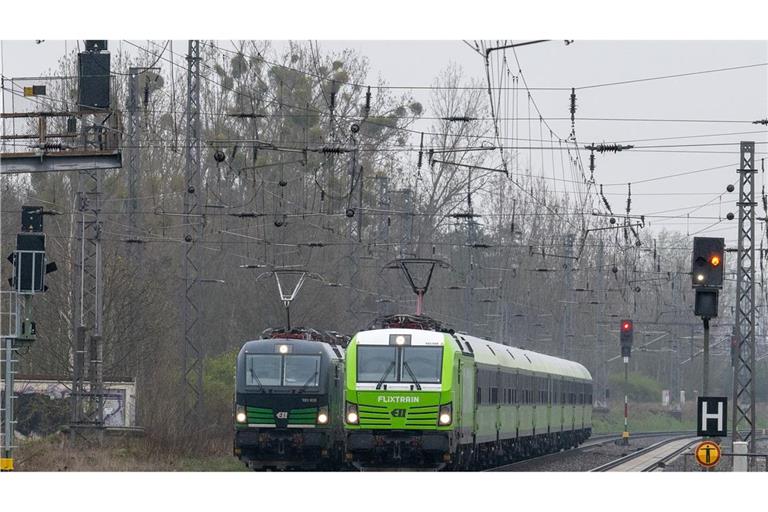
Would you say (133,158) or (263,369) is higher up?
(133,158)

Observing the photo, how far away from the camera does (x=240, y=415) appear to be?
30.3 meters

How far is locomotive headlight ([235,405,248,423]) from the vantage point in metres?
30.3

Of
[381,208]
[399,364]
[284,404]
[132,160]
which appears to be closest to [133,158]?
[132,160]

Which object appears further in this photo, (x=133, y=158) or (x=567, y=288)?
(x=567, y=288)

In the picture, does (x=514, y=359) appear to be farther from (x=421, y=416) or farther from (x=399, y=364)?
(x=421, y=416)

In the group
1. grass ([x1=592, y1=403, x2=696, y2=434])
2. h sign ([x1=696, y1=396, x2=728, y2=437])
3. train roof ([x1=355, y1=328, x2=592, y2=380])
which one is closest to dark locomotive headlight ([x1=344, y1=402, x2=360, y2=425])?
train roof ([x1=355, y1=328, x2=592, y2=380])

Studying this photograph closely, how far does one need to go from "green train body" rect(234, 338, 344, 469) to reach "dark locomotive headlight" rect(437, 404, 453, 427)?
297 centimetres

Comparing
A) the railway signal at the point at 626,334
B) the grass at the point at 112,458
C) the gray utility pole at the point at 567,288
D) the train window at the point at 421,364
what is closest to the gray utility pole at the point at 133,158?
the grass at the point at 112,458

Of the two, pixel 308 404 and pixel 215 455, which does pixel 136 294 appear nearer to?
pixel 215 455

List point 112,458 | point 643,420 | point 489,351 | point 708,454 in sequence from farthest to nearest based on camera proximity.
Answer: point 643,420, point 489,351, point 112,458, point 708,454

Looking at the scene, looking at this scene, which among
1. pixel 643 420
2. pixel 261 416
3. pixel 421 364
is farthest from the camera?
pixel 643 420

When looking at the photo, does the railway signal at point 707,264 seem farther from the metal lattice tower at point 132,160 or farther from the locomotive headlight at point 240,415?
the metal lattice tower at point 132,160

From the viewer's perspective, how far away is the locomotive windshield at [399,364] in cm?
2886

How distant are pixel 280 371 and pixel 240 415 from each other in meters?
1.20
